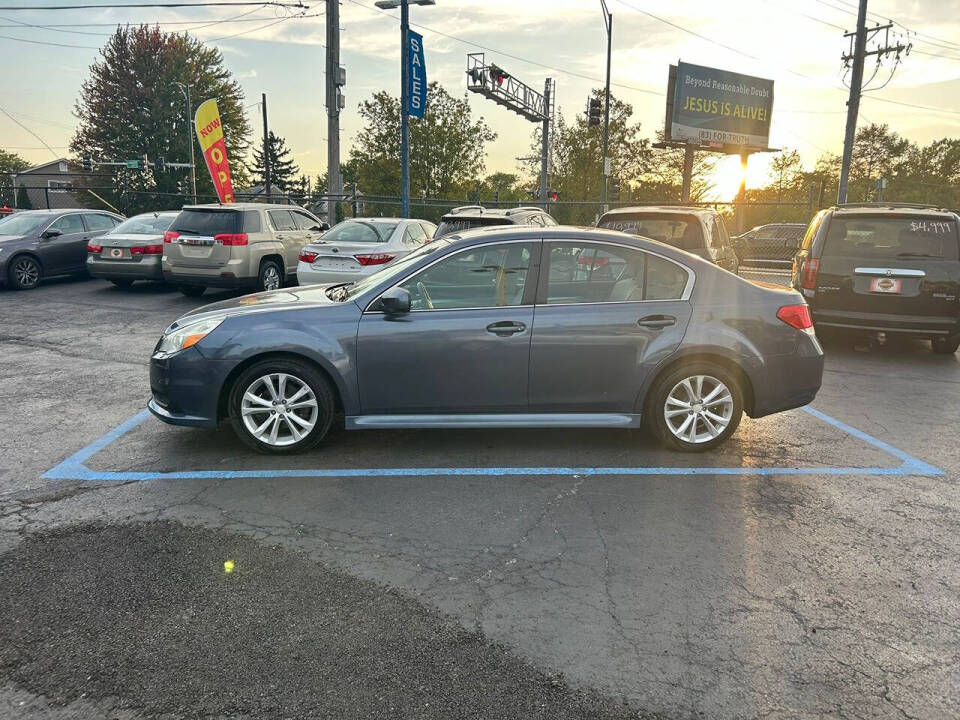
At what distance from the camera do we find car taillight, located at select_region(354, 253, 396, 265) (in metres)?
10.7

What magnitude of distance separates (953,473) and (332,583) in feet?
13.9

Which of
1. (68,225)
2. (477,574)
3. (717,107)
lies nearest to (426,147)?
(717,107)

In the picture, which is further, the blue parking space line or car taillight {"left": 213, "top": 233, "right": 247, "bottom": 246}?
car taillight {"left": 213, "top": 233, "right": 247, "bottom": 246}

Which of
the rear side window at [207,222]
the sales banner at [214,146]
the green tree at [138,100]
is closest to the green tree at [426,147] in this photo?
the green tree at [138,100]

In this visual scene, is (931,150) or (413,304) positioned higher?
(931,150)

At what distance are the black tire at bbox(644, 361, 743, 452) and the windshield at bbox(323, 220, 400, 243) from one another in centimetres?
696

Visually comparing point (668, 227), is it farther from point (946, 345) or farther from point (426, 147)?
point (426, 147)

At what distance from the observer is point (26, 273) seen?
13914 mm

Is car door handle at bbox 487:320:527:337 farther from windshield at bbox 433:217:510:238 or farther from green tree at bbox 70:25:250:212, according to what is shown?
green tree at bbox 70:25:250:212

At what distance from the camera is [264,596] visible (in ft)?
10.5

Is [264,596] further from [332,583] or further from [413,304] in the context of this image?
[413,304]

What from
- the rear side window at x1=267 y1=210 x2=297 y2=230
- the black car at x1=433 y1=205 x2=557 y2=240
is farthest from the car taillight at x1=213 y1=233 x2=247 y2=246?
the black car at x1=433 y1=205 x2=557 y2=240

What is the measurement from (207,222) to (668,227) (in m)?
7.62

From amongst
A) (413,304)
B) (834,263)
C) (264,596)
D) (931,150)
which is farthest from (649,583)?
(931,150)
